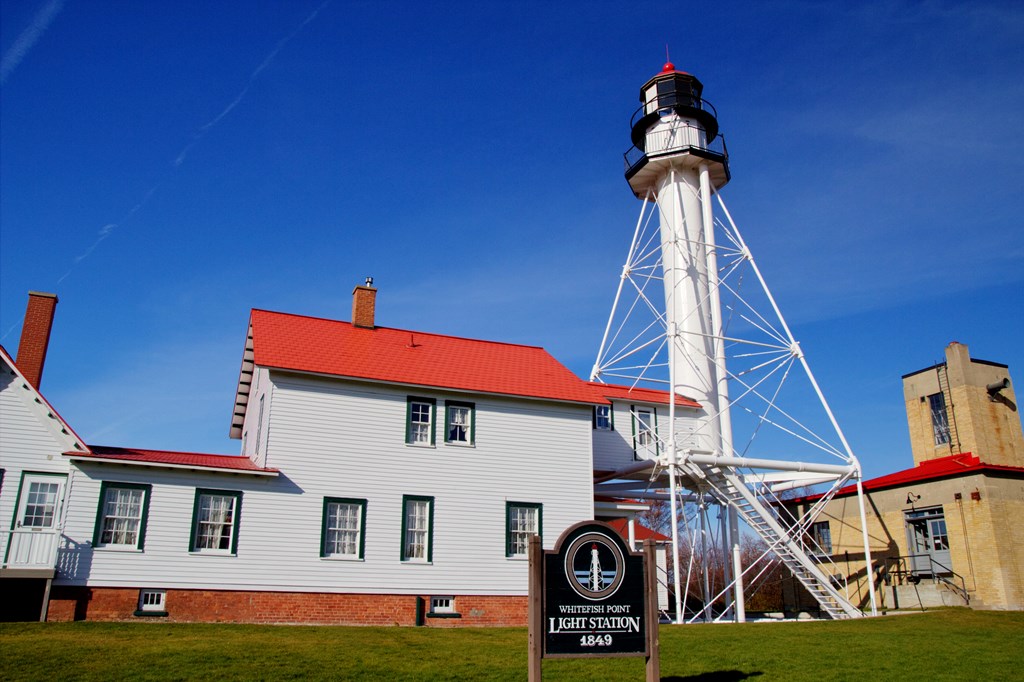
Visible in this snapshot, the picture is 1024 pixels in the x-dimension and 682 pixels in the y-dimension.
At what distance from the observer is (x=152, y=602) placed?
2155cm

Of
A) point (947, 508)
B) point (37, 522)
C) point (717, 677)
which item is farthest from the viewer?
point (947, 508)

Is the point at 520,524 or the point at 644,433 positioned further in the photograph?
the point at 644,433

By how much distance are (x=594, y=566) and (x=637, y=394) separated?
1954 centimetres

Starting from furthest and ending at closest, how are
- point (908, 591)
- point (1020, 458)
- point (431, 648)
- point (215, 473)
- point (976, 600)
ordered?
1. point (1020, 458)
2. point (908, 591)
3. point (976, 600)
4. point (215, 473)
5. point (431, 648)

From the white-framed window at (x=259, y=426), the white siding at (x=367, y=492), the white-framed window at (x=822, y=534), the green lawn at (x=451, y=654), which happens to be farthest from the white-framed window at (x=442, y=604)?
the white-framed window at (x=822, y=534)

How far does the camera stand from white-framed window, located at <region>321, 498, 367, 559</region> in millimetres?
23641

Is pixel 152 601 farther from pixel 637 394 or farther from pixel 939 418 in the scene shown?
pixel 939 418

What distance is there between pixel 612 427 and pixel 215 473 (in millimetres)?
14355

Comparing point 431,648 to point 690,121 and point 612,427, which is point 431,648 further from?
point 690,121

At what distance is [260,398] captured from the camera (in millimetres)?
26766

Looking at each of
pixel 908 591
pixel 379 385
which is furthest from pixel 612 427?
pixel 908 591

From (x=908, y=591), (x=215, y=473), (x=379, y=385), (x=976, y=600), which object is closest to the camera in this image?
(x=215, y=473)

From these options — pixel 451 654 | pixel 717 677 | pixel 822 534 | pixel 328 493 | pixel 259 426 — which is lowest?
pixel 717 677

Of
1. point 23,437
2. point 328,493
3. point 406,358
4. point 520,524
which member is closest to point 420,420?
point 406,358
